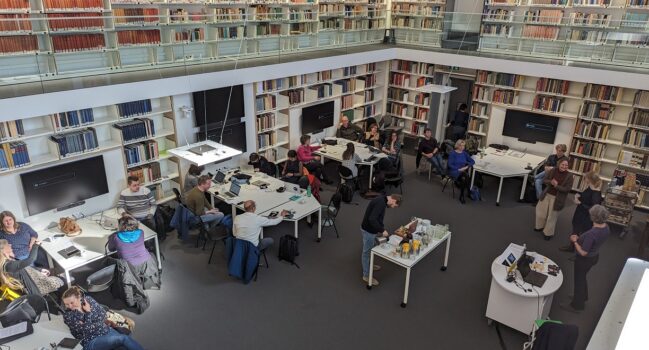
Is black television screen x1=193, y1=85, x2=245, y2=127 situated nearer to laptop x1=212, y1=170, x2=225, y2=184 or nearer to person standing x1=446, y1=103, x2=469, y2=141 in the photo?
laptop x1=212, y1=170, x2=225, y2=184

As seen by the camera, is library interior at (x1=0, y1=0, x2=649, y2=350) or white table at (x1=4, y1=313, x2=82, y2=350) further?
library interior at (x1=0, y1=0, x2=649, y2=350)

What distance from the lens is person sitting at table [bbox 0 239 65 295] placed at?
5.29m

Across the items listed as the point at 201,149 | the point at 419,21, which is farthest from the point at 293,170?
the point at 419,21

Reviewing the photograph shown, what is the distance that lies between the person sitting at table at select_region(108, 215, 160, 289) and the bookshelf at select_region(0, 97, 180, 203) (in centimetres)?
190

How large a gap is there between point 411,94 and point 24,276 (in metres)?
9.95

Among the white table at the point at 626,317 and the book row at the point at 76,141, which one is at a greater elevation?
the white table at the point at 626,317

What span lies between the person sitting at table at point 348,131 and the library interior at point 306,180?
1.4 inches

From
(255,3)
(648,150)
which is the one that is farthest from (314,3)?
(648,150)

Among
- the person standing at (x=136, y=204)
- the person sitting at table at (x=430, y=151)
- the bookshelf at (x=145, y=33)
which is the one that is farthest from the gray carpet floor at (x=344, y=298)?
the bookshelf at (x=145, y=33)

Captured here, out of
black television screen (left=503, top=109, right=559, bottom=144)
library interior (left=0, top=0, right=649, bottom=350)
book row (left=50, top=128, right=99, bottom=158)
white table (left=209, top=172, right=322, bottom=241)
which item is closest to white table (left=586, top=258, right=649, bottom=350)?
library interior (left=0, top=0, right=649, bottom=350)

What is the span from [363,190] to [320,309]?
3.77 meters

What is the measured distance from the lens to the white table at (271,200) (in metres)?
7.21

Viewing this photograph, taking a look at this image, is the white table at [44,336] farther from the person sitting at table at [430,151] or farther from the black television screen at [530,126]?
the black television screen at [530,126]

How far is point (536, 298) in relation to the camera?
514 cm
